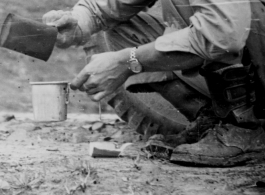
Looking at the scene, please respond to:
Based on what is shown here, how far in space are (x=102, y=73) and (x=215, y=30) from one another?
0.47m

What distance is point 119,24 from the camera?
7.50ft

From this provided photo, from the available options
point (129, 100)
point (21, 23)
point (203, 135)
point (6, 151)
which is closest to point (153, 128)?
point (129, 100)

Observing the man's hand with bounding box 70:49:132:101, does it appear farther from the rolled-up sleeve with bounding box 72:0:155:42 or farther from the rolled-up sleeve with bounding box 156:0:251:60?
the rolled-up sleeve with bounding box 72:0:155:42

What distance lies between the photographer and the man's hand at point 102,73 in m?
1.79

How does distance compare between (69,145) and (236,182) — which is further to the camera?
(69,145)

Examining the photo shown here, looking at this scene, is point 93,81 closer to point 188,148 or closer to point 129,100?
point 188,148

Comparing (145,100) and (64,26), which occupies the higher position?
(64,26)

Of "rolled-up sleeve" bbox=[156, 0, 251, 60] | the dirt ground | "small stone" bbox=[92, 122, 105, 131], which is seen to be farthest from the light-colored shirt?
"small stone" bbox=[92, 122, 105, 131]

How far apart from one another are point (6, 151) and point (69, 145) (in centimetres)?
33

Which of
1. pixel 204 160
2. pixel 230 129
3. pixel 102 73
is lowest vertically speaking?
pixel 204 160

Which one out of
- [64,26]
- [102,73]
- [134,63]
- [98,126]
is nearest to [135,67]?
[134,63]

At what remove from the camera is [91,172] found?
1.62 metres

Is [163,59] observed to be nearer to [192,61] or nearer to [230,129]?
[192,61]

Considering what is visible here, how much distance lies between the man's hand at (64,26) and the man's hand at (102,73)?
0.30 metres
